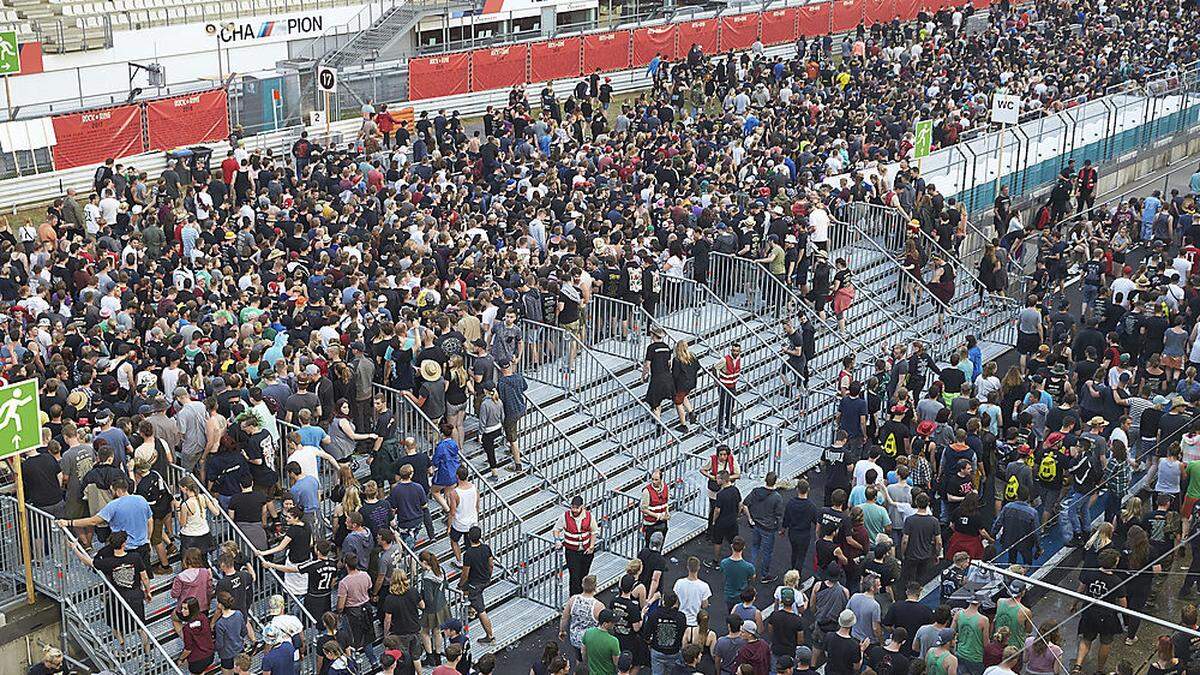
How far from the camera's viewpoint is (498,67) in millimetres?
38281

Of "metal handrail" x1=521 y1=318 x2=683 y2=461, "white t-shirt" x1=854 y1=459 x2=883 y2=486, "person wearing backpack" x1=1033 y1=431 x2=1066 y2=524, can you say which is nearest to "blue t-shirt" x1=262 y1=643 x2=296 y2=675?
"white t-shirt" x1=854 y1=459 x2=883 y2=486

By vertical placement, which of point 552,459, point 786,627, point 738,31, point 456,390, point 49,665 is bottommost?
point 552,459

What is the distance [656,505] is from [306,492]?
3922mm

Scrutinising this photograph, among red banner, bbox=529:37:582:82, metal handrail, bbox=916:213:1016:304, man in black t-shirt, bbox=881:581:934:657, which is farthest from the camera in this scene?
red banner, bbox=529:37:582:82

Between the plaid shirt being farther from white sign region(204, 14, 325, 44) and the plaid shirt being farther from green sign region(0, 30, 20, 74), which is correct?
white sign region(204, 14, 325, 44)

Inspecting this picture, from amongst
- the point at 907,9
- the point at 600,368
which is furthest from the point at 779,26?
the point at 600,368

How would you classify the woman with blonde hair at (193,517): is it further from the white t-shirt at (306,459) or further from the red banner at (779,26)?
the red banner at (779,26)

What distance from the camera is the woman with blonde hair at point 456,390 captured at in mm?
18547

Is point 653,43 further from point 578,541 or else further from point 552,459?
point 578,541

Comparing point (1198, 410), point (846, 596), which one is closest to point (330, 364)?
point (846, 596)

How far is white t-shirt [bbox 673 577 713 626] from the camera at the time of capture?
15.0 metres

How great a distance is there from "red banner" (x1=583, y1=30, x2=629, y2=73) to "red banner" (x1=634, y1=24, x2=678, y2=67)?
0.37m

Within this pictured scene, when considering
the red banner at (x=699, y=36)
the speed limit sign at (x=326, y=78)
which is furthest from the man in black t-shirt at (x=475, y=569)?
the red banner at (x=699, y=36)

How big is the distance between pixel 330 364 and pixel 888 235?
43.7 ft
